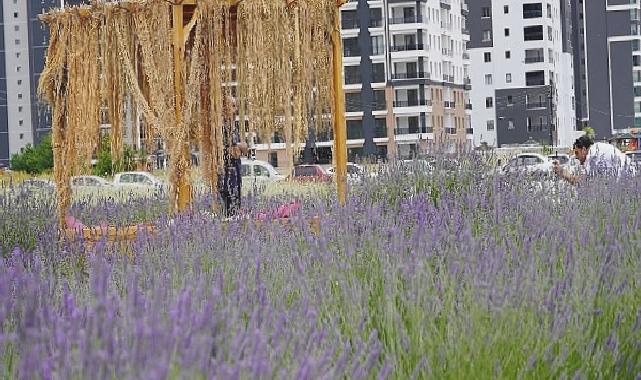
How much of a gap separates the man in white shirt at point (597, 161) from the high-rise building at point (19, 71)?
79.7 m

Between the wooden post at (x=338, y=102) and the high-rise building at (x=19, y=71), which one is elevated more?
the high-rise building at (x=19, y=71)

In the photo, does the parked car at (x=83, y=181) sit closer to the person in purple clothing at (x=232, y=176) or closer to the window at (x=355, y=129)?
the person in purple clothing at (x=232, y=176)

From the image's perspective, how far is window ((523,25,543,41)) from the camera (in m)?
84.6

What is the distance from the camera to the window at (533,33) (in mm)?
84562

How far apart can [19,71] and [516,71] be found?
38123mm

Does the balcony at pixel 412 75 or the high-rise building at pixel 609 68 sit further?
the high-rise building at pixel 609 68

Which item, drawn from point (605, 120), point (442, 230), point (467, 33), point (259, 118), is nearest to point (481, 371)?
point (442, 230)

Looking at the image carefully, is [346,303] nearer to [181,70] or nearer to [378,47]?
[181,70]

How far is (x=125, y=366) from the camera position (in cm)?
177

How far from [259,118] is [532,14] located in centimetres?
7938

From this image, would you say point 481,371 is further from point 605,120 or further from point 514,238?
point 605,120

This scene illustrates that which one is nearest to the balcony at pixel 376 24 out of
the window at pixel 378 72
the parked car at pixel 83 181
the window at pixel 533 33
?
the window at pixel 378 72

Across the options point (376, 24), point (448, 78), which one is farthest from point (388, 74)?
point (448, 78)

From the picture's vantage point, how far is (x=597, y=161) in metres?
9.30
